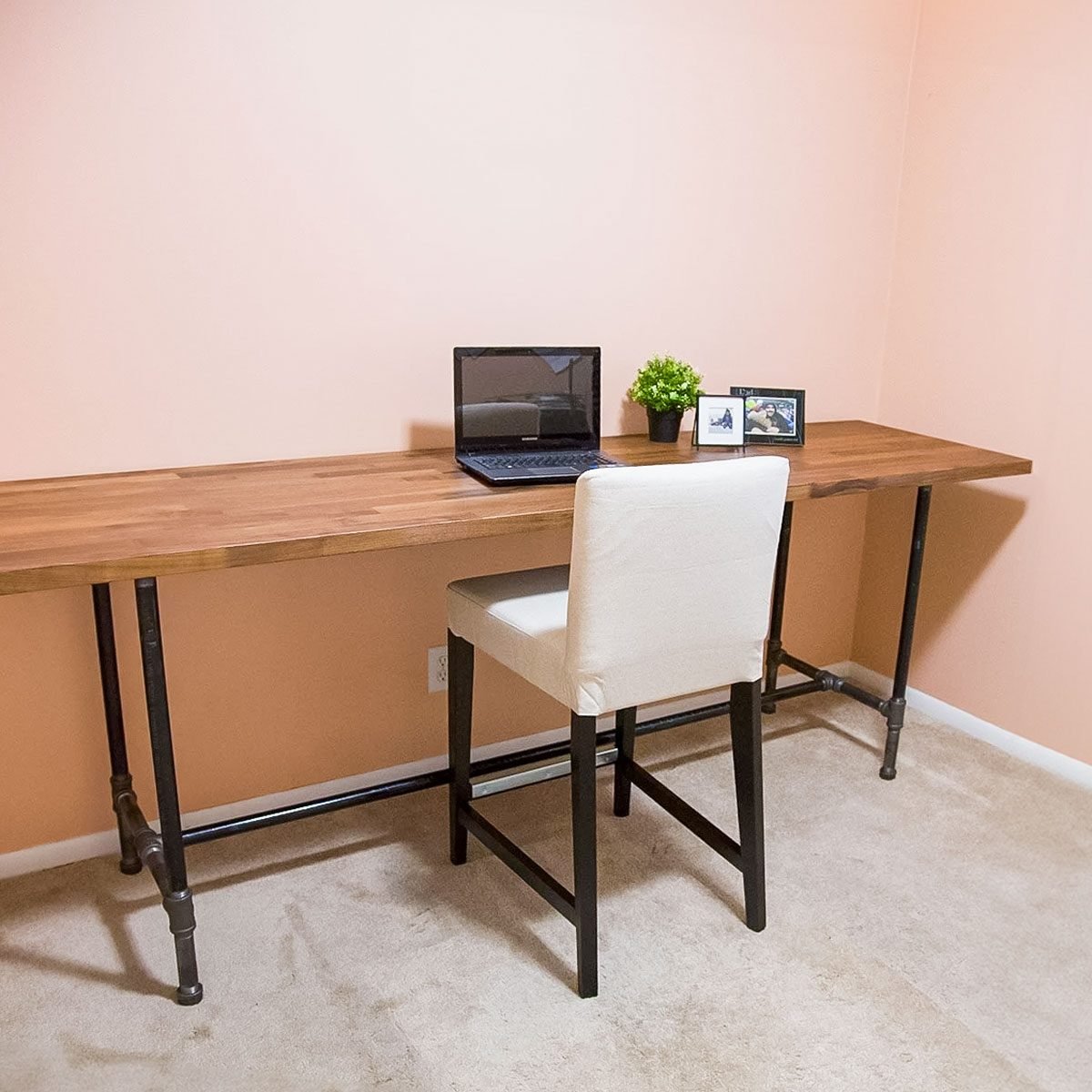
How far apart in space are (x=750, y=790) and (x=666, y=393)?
2.97 feet

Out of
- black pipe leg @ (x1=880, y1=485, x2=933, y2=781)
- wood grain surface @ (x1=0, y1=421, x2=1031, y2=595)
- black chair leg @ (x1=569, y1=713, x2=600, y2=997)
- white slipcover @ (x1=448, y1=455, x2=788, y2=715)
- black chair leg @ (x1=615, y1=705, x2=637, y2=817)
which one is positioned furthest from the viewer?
black pipe leg @ (x1=880, y1=485, x2=933, y2=781)

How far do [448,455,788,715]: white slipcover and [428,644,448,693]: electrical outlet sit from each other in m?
0.54

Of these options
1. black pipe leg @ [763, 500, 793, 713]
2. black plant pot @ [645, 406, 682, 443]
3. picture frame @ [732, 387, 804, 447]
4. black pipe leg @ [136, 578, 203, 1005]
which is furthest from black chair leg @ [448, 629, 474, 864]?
black pipe leg @ [763, 500, 793, 713]

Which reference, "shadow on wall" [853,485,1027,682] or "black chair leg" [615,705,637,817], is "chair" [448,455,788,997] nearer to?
"black chair leg" [615,705,637,817]

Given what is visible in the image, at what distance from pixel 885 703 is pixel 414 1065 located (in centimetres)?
148

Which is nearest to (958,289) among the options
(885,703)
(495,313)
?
(885,703)

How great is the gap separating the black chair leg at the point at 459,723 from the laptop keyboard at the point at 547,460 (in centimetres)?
35

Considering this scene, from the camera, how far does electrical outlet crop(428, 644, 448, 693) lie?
8.10 ft

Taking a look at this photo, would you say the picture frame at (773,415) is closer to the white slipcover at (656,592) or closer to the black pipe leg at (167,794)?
the white slipcover at (656,592)

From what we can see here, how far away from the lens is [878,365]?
2984 millimetres

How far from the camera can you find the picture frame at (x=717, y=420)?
2439mm

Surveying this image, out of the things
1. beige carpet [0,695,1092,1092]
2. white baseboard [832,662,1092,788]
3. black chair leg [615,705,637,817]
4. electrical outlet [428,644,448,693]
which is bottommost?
beige carpet [0,695,1092,1092]

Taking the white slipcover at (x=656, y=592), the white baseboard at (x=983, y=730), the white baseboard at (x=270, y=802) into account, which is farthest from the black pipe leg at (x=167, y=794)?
the white baseboard at (x=983, y=730)

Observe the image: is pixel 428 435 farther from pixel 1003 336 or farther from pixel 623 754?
pixel 1003 336
